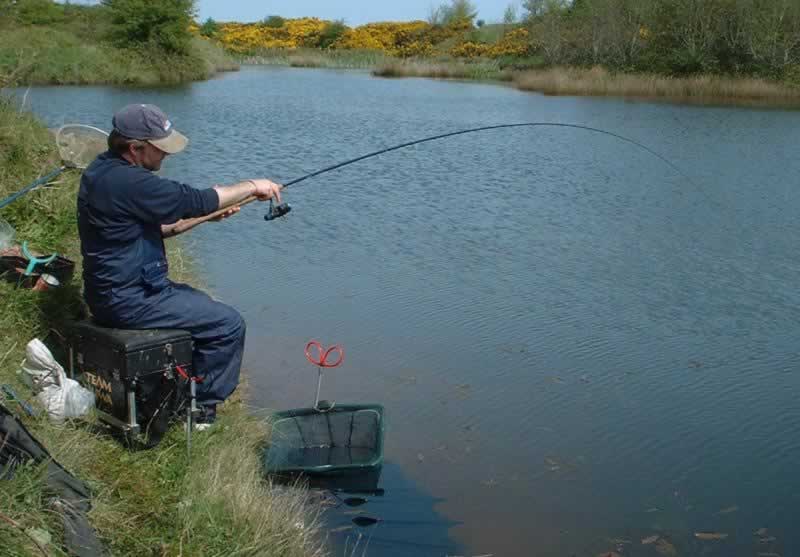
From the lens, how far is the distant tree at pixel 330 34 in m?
67.8

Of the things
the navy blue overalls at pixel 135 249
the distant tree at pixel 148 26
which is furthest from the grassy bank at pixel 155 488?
the distant tree at pixel 148 26

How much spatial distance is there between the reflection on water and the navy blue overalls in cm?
126

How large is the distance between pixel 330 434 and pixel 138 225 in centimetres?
146

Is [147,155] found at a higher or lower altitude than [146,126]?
lower

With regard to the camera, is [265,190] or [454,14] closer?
[265,190]

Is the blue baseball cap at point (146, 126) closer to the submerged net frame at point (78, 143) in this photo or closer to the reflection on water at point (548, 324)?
the reflection on water at point (548, 324)

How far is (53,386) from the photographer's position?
411 cm

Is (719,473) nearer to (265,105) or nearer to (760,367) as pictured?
(760,367)

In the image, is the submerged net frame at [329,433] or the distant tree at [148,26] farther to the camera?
the distant tree at [148,26]

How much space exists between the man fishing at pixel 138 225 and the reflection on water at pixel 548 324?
131 cm

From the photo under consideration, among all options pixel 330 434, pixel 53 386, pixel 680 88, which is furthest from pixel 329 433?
pixel 680 88

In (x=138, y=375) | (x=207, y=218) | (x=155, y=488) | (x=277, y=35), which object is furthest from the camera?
(x=277, y=35)

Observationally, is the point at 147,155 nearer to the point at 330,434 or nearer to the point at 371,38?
the point at 330,434

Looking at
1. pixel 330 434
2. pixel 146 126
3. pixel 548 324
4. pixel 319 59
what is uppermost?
pixel 146 126
